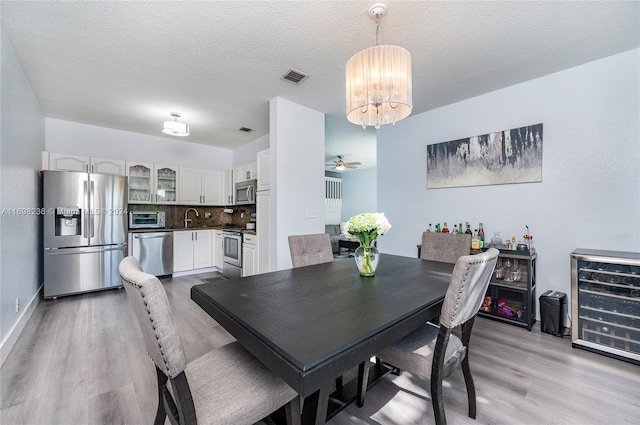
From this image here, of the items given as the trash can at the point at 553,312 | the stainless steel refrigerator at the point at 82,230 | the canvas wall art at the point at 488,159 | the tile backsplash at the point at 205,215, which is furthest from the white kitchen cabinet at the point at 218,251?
the trash can at the point at 553,312

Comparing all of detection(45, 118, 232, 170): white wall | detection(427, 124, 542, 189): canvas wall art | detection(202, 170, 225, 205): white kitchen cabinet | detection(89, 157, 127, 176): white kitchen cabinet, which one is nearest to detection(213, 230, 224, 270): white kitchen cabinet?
detection(202, 170, 225, 205): white kitchen cabinet

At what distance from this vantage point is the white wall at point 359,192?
808 cm

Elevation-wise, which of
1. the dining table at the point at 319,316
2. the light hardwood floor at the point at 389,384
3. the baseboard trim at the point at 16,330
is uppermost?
the dining table at the point at 319,316

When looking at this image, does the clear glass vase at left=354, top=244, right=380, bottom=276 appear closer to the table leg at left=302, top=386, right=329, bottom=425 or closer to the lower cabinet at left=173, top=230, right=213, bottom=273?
the table leg at left=302, top=386, right=329, bottom=425

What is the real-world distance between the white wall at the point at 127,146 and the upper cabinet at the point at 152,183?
1.06 feet

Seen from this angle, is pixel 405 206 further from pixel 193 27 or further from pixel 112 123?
pixel 112 123

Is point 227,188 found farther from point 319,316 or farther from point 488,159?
point 319,316

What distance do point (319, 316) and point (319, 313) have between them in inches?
1.3

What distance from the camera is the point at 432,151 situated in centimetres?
366

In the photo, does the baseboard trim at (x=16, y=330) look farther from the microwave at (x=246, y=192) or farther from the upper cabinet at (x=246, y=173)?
the upper cabinet at (x=246, y=173)

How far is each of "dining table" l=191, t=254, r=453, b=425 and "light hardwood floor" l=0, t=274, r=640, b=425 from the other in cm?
63

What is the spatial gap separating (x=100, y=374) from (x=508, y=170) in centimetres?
426

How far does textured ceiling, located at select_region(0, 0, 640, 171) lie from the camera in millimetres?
1903

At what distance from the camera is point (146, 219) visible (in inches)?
186
